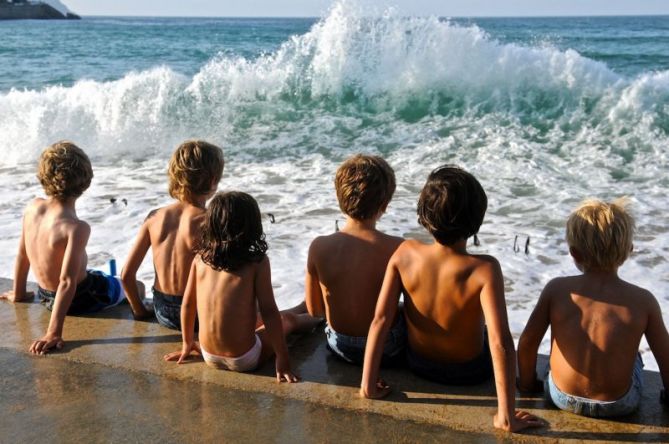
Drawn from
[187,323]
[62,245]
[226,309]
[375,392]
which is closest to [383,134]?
[62,245]

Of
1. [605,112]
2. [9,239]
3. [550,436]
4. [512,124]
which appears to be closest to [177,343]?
[550,436]

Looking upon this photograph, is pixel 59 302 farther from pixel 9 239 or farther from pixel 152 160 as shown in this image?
pixel 152 160

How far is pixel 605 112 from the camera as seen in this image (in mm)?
11195

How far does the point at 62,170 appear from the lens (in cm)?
335

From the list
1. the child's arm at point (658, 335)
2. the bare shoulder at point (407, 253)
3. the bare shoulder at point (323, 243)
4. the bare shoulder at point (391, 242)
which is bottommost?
the child's arm at point (658, 335)

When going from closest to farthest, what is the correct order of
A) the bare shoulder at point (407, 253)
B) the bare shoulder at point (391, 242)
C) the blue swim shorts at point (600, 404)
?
the blue swim shorts at point (600, 404) < the bare shoulder at point (407, 253) < the bare shoulder at point (391, 242)

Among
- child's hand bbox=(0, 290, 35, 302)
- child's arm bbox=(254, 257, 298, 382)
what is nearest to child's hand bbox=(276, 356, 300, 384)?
child's arm bbox=(254, 257, 298, 382)

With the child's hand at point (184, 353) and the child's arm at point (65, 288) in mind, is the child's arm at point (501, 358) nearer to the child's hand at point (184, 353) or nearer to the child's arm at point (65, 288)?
the child's hand at point (184, 353)

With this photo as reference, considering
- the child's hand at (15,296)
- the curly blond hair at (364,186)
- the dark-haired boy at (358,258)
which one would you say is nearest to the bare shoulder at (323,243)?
the dark-haired boy at (358,258)

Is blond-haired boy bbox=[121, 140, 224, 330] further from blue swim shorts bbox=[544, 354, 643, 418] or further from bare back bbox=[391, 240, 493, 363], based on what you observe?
blue swim shorts bbox=[544, 354, 643, 418]

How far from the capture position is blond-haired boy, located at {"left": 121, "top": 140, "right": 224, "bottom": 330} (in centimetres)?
318

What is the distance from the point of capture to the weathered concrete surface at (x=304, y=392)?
2.43m

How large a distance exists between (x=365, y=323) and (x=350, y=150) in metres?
7.56

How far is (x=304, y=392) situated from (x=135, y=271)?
3.81 feet
